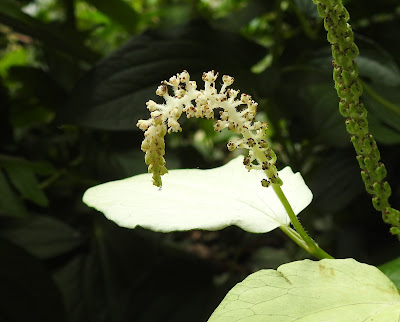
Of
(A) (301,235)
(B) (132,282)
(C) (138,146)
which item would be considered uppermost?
(A) (301,235)

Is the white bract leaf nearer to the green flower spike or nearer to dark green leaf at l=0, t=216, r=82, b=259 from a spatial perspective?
the green flower spike

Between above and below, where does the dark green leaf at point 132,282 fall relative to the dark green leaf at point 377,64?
below

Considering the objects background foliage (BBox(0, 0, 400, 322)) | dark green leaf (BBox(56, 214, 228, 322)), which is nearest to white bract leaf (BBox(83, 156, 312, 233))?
background foliage (BBox(0, 0, 400, 322))

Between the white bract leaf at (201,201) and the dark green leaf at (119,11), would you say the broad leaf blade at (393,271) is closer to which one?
the white bract leaf at (201,201)

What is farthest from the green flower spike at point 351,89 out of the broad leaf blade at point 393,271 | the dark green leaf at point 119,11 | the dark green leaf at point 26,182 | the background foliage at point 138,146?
the dark green leaf at point 119,11

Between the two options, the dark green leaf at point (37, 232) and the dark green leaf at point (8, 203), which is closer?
the dark green leaf at point (8, 203)

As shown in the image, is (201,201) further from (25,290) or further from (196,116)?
(25,290)

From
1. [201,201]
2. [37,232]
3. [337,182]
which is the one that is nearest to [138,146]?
[37,232]
